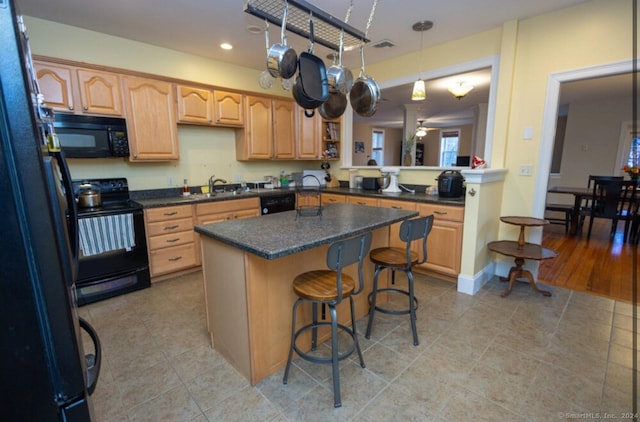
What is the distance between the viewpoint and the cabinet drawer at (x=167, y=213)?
3.03 meters

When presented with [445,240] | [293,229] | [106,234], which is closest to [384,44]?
[445,240]

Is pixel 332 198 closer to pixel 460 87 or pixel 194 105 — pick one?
pixel 194 105

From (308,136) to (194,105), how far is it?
1.67m

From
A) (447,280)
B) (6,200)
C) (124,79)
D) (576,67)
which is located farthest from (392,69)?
(6,200)

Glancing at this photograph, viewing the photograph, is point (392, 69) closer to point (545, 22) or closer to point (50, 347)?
point (545, 22)

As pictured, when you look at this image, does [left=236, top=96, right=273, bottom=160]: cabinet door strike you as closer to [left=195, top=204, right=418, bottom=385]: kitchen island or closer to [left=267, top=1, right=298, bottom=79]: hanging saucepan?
[left=195, top=204, right=418, bottom=385]: kitchen island

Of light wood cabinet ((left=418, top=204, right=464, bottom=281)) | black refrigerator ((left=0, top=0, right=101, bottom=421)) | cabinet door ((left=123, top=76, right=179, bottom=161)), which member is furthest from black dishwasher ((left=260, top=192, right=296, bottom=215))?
black refrigerator ((left=0, top=0, right=101, bottom=421))

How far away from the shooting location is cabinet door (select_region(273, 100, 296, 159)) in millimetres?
4223

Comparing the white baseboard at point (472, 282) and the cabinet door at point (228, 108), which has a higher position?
the cabinet door at point (228, 108)

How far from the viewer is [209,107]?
362cm

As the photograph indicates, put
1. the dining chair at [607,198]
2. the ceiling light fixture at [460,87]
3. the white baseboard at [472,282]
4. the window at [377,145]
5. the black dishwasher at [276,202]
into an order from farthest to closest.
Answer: the window at [377,145] → the ceiling light fixture at [460,87] → the dining chair at [607,198] → the black dishwasher at [276,202] → the white baseboard at [472,282]

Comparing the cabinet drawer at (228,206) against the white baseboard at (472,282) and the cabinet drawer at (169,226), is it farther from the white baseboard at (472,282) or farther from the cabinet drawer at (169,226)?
the white baseboard at (472,282)

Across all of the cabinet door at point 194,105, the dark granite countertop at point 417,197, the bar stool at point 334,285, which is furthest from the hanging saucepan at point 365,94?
the cabinet door at point 194,105

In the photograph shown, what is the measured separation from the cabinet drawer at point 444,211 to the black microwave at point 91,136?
3.19 meters
